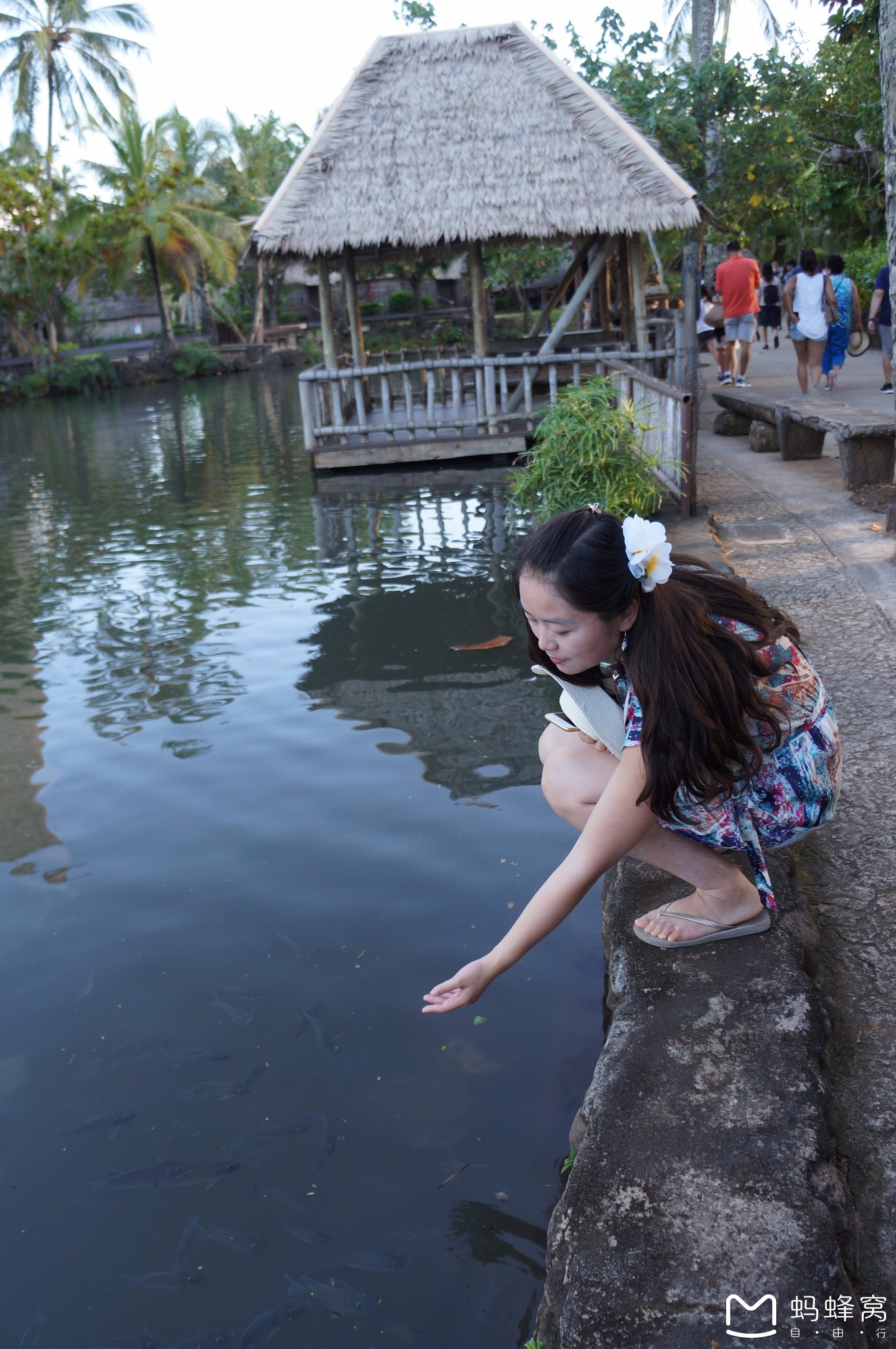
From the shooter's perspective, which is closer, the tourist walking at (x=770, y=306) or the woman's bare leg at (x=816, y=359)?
the woman's bare leg at (x=816, y=359)

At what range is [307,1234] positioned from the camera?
215 centimetres

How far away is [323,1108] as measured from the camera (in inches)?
97.5

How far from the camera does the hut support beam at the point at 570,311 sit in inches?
416

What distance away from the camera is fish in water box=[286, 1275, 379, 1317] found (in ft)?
6.53

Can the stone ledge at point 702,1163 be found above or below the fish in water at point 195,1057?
above

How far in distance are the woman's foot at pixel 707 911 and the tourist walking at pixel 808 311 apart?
8161 millimetres

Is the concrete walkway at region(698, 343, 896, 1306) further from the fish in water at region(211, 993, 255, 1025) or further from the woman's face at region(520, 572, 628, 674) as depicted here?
the fish in water at region(211, 993, 255, 1025)

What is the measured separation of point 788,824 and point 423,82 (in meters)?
10.9

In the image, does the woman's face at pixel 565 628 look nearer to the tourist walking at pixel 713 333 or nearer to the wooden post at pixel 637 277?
the wooden post at pixel 637 277

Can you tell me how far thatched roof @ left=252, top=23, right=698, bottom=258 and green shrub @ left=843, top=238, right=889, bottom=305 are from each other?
595 cm

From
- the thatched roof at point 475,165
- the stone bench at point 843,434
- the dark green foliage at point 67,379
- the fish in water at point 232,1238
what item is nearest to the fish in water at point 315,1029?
the fish in water at point 232,1238

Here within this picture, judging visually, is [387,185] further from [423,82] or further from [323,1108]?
[323,1108]

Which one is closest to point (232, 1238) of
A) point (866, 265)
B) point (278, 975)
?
point (278, 975)

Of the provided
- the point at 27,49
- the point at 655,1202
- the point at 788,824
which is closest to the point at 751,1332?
the point at 655,1202
